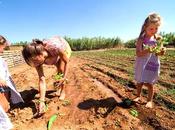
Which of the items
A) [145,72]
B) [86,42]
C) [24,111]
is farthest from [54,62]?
[86,42]

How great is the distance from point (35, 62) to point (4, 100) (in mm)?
→ 928

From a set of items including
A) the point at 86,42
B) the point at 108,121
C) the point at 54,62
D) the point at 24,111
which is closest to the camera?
the point at 108,121

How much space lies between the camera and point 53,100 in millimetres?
5301

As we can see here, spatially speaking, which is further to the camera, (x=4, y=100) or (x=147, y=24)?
(x=4, y=100)

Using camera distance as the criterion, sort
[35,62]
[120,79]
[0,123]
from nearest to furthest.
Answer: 1. [0,123]
2. [35,62]
3. [120,79]

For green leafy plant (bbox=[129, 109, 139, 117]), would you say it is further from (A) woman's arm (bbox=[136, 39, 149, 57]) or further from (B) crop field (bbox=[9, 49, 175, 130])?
(A) woman's arm (bbox=[136, 39, 149, 57])

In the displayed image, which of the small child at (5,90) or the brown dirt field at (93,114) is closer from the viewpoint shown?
the brown dirt field at (93,114)

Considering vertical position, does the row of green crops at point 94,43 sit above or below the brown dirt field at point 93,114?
below

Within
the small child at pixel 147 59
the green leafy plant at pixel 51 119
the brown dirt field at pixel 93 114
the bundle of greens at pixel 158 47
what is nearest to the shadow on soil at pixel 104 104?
the brown dirt field at pixel 93 114

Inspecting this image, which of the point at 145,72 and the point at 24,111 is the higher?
the point at 145,72

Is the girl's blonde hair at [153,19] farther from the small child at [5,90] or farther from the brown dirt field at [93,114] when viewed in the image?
the small child at [5,90]

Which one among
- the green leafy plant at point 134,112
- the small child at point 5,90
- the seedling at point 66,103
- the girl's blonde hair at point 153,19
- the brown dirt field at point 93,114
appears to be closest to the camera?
the brown dirt field at point 93,114

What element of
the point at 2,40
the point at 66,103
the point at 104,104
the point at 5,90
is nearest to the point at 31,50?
the point at 2,40

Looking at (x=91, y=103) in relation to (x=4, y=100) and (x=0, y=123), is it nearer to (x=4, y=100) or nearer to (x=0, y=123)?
(x=4, y=100)
